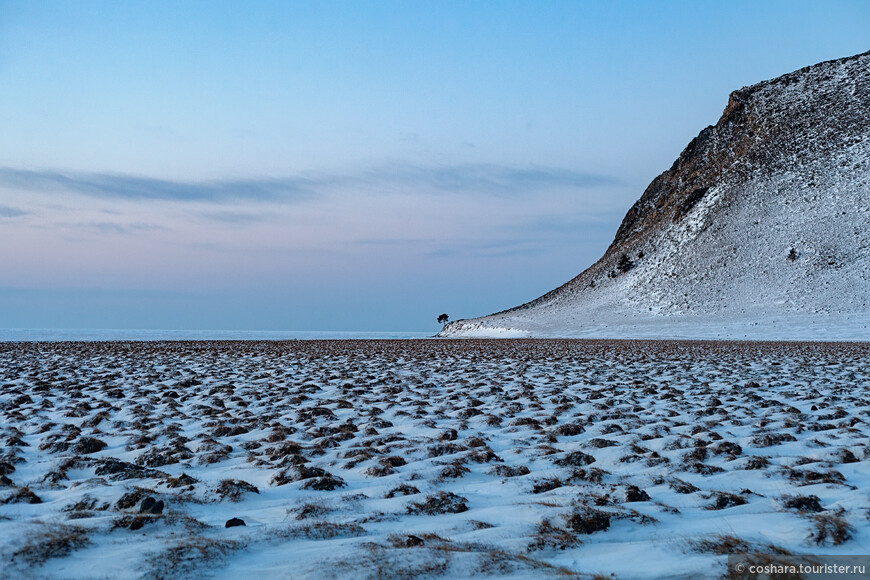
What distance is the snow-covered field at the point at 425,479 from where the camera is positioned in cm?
405

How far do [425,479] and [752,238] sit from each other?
78.4 meters

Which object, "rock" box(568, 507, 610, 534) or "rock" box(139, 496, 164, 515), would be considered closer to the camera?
"rock" box(568, 507, 610, 534)

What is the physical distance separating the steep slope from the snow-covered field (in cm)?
4168

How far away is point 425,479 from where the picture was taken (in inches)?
250

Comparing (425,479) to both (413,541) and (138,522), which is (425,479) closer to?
(413,541)

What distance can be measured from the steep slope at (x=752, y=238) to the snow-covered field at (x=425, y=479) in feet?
137

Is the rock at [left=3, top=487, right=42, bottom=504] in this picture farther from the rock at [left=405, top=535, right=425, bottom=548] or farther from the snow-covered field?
the rock at [left=405, top=535, right=425, bottom=548]

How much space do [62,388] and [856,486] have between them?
13.6 metres

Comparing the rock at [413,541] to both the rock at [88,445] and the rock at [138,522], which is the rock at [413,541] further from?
the rock at [88,445]

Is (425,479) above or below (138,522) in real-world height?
below

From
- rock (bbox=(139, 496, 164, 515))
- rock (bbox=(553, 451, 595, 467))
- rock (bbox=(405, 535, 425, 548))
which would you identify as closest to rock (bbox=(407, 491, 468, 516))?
rock (bbox=(405, 535, 425, 548))

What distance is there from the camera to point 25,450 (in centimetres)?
755

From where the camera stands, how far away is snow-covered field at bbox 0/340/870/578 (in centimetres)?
405

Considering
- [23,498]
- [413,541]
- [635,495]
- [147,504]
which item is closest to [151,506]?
[147,504]
